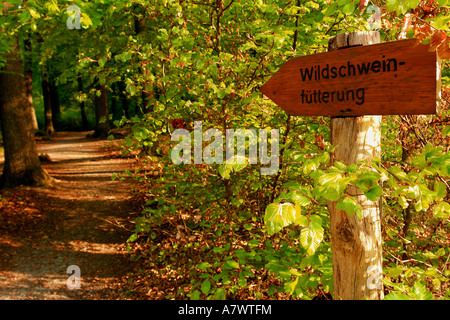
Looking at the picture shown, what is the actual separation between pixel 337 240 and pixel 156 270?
404 cm

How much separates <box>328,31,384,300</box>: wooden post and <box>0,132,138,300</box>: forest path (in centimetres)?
238

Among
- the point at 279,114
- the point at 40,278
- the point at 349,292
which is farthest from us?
the point at 40,278

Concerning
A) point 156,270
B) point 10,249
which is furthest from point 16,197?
point 156,270

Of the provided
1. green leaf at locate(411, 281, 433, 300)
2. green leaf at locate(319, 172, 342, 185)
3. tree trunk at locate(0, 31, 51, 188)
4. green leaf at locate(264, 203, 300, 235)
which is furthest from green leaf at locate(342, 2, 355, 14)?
tree trunk at locate(0, 31, 51, 188)

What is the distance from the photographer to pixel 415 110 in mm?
1561

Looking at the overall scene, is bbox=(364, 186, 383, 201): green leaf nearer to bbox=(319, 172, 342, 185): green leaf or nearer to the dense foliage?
bbox=(319, 172, 342, 185): green leaf

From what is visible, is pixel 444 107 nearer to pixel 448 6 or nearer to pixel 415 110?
pixel 448 6

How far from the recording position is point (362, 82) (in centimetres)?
173

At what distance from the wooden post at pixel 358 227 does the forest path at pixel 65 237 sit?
238 centimetres

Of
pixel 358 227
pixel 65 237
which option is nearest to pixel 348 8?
pixel 358 227

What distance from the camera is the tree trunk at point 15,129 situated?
26.6 feet

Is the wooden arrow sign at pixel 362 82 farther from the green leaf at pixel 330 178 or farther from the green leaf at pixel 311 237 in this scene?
the green leaf at pixel 311 237

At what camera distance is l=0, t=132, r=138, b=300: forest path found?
5.06 m

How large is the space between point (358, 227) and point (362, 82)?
0.79 metres
